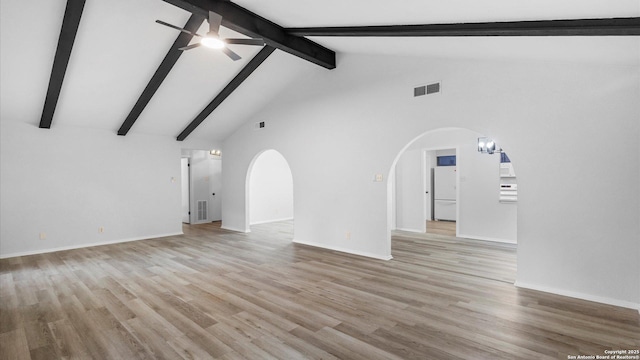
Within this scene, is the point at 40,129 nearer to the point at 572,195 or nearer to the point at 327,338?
the point at 327,338

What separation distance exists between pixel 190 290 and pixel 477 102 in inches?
183

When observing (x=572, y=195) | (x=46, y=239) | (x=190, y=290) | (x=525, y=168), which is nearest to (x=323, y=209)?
(x=190, y=290)

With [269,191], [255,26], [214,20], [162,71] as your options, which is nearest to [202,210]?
[269,191]

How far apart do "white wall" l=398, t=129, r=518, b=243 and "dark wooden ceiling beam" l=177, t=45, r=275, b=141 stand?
365 cm

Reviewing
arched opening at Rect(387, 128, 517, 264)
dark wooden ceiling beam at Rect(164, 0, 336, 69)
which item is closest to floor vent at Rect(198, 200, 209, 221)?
arched opening at Rect(387, 128, 517, 264)

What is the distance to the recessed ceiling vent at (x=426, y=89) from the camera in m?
4.71

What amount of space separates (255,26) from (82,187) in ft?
17.6

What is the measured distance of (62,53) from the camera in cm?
430

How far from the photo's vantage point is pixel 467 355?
2.45 m

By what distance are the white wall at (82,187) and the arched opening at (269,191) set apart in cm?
220

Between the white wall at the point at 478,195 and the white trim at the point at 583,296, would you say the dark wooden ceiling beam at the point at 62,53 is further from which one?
the white trim at the point at 583,296

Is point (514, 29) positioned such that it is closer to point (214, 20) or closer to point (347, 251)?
point (214, 20)

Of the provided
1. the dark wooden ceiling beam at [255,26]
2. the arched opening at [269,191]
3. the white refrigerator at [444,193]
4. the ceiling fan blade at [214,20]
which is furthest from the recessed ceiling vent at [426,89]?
the white refrigerator at [444,193]

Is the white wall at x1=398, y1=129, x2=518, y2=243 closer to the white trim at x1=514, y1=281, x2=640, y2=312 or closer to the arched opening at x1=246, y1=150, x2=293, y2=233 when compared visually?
the white trim at x1=514, y1=281, x2=640, y2=312
